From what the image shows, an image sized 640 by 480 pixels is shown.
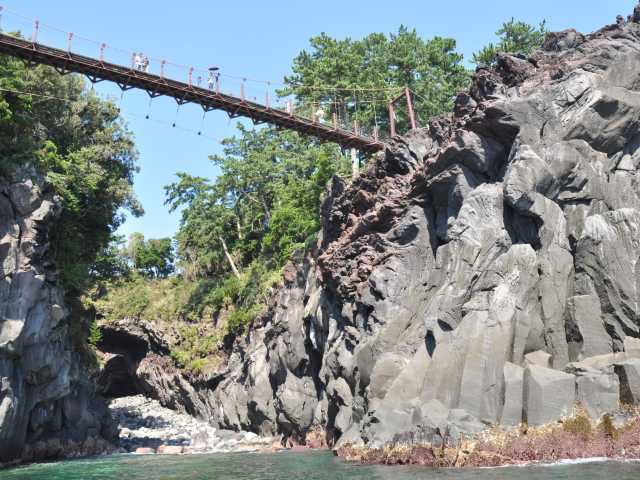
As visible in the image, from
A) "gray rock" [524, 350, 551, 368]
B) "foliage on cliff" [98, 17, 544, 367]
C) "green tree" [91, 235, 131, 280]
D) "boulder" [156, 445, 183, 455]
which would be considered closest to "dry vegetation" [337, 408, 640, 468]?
"gray rock" [524, 350, 551, 368]

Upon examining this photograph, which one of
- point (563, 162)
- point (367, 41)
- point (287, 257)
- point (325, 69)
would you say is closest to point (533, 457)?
point (563, 162)

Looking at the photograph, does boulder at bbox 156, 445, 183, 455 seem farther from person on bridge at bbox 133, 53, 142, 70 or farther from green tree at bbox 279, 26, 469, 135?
green tree at bbox 279, 26, 469, 135

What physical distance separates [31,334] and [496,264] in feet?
70.7

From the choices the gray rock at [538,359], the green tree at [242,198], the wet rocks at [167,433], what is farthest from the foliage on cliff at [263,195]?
the gray rock at [538,359]

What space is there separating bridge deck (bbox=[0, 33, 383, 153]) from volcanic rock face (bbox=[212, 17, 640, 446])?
6.01 m

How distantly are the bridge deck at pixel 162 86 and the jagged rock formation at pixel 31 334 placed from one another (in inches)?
229

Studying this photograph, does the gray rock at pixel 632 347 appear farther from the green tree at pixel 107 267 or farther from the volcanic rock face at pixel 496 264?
the green tree at pixel 107 267

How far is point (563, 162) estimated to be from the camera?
25547mm

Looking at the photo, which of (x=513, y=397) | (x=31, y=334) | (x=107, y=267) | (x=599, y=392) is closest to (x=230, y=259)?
(x=107, y=267)

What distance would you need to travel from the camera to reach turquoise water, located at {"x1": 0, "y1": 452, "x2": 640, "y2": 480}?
53.2 feet

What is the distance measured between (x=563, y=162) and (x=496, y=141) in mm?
3175

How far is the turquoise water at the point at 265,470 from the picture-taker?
53.2 ft

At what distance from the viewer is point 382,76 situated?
54031 mm

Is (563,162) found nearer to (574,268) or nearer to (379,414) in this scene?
(574,268)
